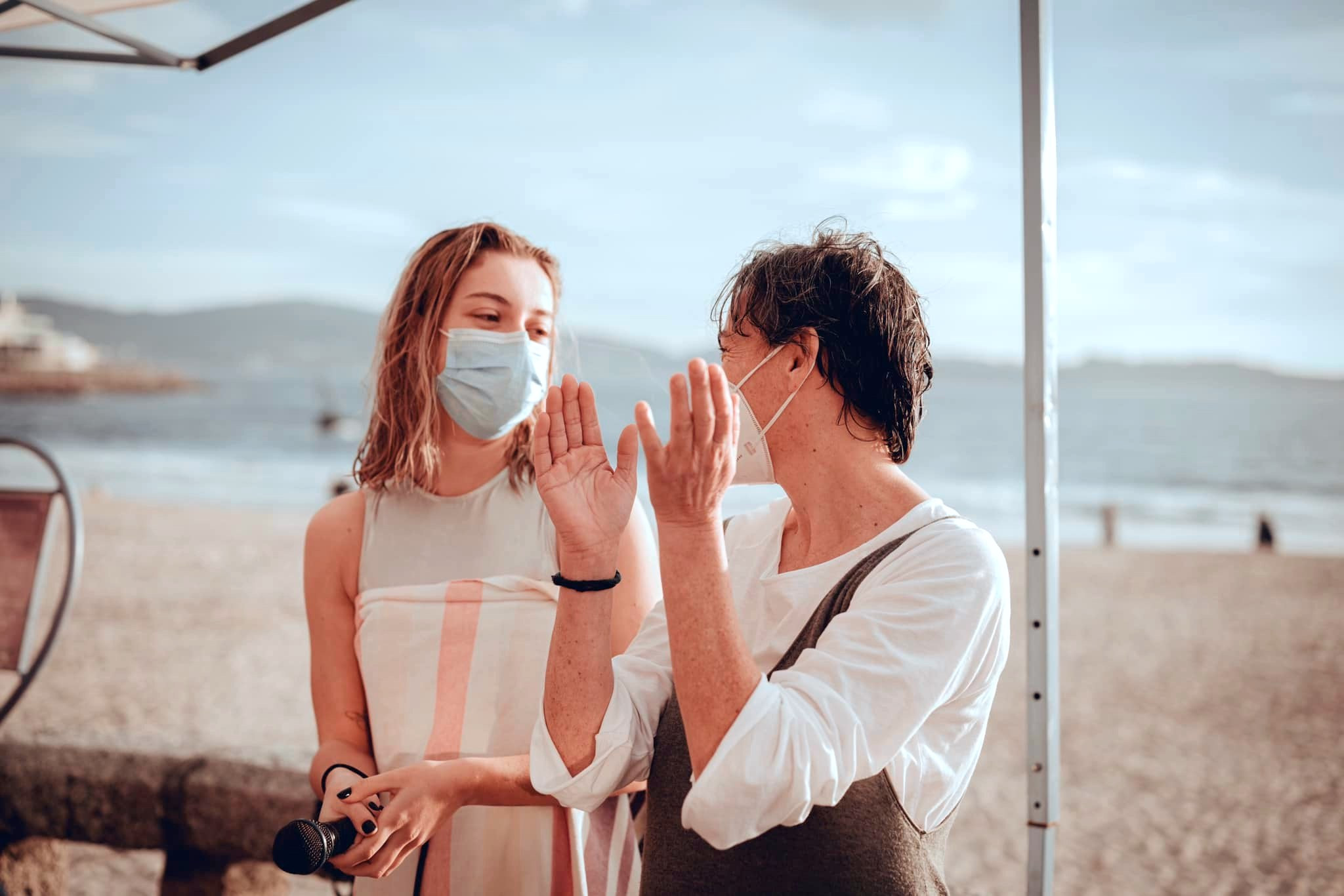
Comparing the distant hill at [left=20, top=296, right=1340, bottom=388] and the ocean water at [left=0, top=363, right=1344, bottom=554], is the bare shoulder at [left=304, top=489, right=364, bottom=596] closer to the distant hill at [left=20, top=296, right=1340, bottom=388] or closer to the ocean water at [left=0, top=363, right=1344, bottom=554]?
the ocean water at [left=0, top=363, right=1344, bottom=554]

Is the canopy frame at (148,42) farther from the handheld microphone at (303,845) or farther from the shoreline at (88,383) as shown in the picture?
the shoreline at (88,383)

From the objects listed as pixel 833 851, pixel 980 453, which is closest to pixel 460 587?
pixel 833 851

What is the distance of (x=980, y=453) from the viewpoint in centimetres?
4519

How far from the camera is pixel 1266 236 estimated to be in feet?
243

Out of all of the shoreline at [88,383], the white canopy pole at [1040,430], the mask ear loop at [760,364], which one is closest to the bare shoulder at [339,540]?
the mask ear loop at [760,364]

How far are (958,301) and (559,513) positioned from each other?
3.21 feet

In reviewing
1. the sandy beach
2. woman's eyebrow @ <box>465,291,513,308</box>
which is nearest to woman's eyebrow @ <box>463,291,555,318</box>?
woman's eyebrow @ <box>465,291,513,308</box>

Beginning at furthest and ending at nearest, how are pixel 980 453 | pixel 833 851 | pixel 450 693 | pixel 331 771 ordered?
1. pixel 980 453
2. pixel 450 693
3. pixel 331 771
4. pixel 833 851

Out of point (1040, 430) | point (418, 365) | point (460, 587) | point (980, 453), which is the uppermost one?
point (418, 365)

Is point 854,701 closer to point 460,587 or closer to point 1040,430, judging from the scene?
point 1040,430

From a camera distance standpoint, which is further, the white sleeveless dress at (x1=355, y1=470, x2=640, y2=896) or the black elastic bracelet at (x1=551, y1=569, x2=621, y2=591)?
the white sleeveless dress at (x1=355, y1=470, x2=640, y2=896)

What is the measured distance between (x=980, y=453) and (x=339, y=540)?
4571 centimetres

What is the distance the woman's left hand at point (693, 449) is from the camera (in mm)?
1235

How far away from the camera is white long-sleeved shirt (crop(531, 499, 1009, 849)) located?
49.4 inches
